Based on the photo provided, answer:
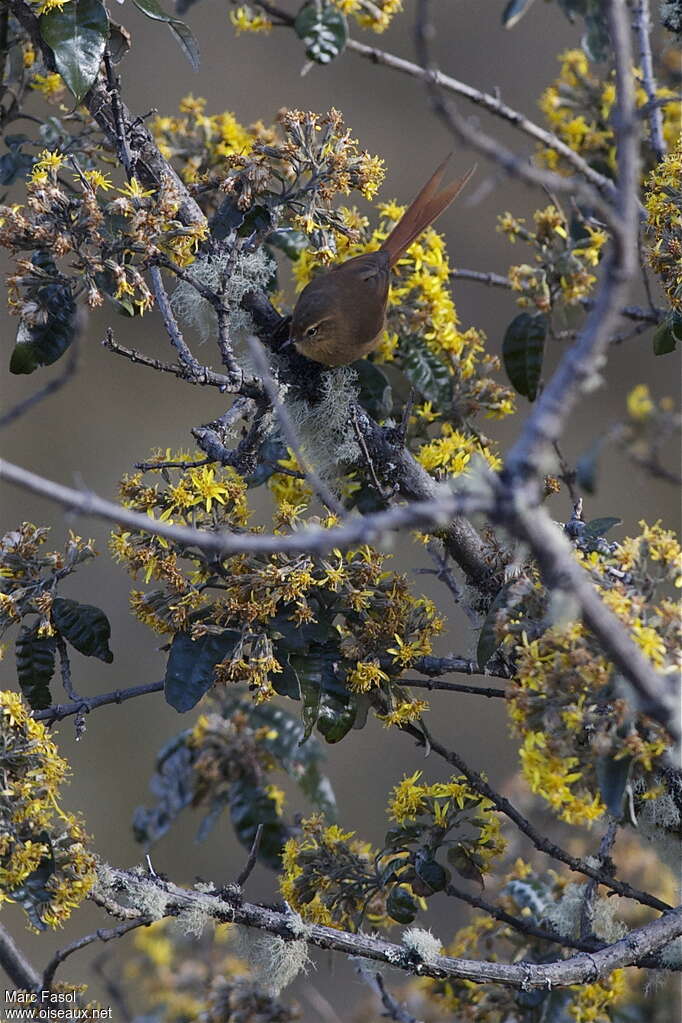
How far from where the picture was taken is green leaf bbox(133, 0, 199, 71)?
1780 millimetres

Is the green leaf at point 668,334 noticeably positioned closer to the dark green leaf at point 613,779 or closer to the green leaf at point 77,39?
the dark green leaf at point 613,779

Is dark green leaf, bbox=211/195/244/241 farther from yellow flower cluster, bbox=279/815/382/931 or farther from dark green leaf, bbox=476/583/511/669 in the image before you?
yellow flower cluster, bbox=279/815/382/931

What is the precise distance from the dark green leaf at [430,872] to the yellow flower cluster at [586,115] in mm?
1743

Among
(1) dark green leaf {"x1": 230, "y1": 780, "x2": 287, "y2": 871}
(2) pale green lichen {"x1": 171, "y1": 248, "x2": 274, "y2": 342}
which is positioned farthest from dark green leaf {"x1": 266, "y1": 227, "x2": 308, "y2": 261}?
(1) dark green leaf {"x1": 230, "y1": 780, "x2": 287, "y2": 871}

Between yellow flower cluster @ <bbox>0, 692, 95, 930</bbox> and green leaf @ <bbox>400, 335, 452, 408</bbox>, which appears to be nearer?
yellow flower cluster @ <bbox>0, 692, 95, 930</bbox>

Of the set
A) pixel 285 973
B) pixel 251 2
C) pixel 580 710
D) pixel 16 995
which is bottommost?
pixel 16 995

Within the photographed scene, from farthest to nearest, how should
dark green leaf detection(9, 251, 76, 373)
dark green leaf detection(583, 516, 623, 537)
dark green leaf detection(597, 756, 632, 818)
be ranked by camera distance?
1. dark green leaf detection(9, 251, 76, 373)
2. dark green leaf detection(583, 516, 623, 537)
3. dark green leaf detection(597, 756, 632, 818)

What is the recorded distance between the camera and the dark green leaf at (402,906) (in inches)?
65.3

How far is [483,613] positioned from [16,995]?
103 centimetres

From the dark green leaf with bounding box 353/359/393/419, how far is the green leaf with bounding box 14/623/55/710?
0.79 metres

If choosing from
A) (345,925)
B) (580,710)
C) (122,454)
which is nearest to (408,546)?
(122,454)

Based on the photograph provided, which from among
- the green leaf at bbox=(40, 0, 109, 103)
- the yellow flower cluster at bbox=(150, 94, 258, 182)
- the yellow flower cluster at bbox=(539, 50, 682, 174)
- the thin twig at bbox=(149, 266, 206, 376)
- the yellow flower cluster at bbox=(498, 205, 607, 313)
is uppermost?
the yellow flower cluster at bbox=(539, 50, 682, 174)

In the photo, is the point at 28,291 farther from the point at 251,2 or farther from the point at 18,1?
the point at 251,2

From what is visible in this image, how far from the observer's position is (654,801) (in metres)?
1.64
